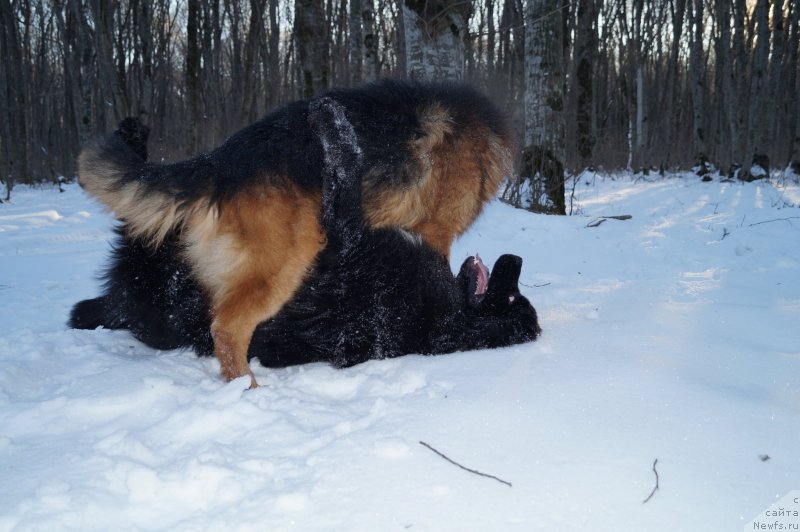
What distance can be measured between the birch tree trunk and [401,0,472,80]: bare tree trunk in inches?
88.7

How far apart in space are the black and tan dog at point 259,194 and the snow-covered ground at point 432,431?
41 cm

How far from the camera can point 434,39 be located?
5.22 meters

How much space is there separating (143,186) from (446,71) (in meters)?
3.78

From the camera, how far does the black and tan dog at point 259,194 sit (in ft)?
7.06

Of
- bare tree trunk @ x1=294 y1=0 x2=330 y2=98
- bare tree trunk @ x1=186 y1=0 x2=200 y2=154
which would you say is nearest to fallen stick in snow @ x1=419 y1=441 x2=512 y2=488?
bare tree trunk @ x1=294 y1=0 x2=330 y2=98

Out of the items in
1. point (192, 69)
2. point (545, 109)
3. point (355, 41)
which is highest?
point (355, 41)

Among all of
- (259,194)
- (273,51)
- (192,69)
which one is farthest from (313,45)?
(273,51)

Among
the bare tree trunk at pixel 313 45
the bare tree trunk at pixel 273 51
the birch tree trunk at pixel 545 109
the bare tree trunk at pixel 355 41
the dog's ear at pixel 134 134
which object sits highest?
the bare tree trunk at pixel 273 51

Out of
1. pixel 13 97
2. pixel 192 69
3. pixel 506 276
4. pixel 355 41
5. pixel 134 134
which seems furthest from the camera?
pixel 13 97

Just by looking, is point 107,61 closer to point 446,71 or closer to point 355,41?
point 355,41

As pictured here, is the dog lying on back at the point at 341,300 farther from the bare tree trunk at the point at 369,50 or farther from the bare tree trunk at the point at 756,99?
the bare tree trunk at the point at 756,99

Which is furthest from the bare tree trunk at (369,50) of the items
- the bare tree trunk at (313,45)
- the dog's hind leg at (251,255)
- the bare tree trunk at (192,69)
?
the dog's hind leg at (251,255)

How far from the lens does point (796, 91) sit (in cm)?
1805

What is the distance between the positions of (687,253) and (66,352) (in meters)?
5.18
